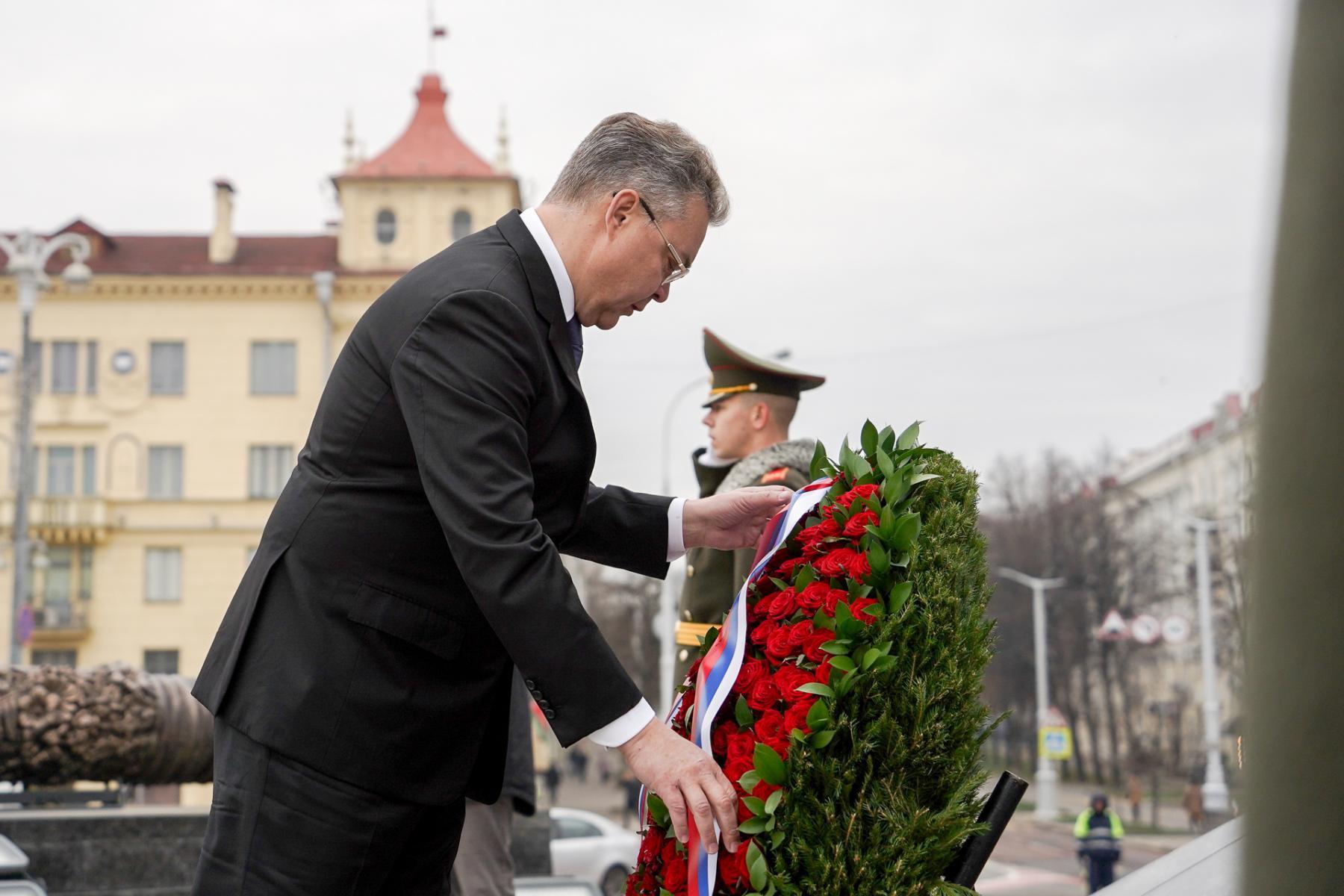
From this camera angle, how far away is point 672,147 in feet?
8.05

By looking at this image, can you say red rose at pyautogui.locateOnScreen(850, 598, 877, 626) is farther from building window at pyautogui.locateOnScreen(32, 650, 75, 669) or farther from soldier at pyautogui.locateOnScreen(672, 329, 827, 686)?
building window at pyautogui.locateOnScreen(32, 650, 75, 669)

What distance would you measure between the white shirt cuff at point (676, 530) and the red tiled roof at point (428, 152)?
40504mm

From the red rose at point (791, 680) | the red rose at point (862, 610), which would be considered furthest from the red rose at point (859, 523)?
the red rose at point (791, 680)

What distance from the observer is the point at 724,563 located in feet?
15.5

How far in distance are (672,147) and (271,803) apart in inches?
49.5

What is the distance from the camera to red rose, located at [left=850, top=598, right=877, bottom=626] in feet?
7.43

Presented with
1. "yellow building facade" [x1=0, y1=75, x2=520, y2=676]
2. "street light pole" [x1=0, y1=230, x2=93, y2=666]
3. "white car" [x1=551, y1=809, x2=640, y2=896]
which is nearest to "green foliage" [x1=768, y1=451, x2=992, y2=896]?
"street light pole" [x1=0, y1=230, x2=93, y2=666]

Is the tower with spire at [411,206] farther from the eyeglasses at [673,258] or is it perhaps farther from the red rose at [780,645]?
the red rose at [780,645]

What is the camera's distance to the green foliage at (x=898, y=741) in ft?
7.06

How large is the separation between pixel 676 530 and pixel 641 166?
806 millimetres

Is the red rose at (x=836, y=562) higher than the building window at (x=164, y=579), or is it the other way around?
the building window at (x=164, y=579)

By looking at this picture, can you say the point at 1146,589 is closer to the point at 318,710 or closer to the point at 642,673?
the point at 642,673

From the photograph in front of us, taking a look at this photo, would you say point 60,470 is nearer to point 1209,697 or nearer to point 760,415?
point 1209,697

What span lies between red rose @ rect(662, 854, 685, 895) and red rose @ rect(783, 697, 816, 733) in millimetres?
293
